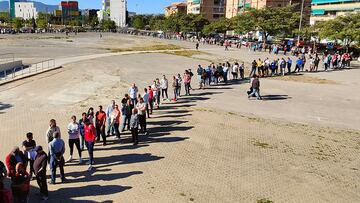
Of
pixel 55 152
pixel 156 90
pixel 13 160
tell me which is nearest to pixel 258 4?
pixel 156 90

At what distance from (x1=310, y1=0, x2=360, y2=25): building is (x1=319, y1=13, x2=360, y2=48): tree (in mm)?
36546

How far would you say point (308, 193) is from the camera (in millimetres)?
10320

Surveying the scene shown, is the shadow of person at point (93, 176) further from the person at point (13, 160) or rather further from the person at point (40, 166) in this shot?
the person at point (13, 160)

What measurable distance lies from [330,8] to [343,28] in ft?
167

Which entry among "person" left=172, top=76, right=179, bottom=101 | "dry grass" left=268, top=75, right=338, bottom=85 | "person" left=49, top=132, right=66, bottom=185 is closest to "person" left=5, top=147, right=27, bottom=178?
"person" left=49, top=132, right=66, bottom=185

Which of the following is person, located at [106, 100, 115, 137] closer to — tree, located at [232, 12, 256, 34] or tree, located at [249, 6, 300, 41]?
tree, located at [249, 6, 300, 41]

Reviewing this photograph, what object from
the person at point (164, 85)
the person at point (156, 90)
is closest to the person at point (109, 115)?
the person at point (156, 90)

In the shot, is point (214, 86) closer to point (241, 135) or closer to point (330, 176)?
point (241, 135)

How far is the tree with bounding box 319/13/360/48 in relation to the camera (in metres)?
45.1

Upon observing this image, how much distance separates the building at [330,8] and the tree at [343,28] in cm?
3655

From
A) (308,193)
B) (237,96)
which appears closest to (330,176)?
(308,193)

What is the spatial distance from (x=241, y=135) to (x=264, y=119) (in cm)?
322

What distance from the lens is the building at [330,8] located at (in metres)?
84.4

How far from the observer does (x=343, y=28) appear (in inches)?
1859
